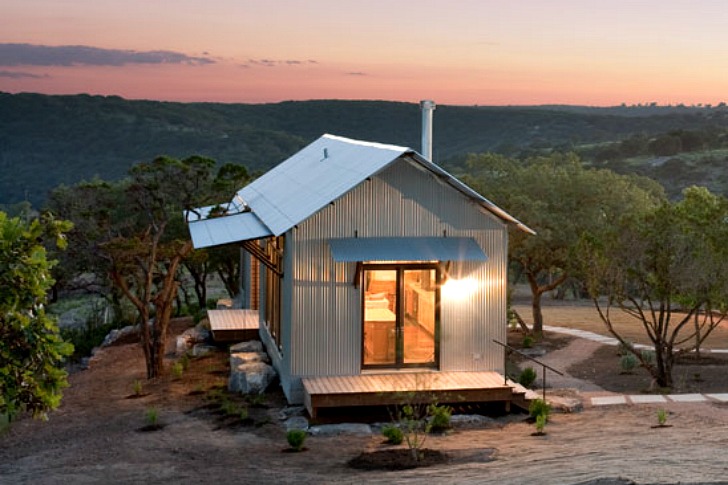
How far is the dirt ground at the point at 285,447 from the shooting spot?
9227mm

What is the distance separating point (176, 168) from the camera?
17.9 metres

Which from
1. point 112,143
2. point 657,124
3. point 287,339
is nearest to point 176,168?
point 287,339

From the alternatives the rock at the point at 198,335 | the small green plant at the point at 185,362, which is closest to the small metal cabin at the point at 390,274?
the small green plant at the point at 185,362

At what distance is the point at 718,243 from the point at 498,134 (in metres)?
78.6

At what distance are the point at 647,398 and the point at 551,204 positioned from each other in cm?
830

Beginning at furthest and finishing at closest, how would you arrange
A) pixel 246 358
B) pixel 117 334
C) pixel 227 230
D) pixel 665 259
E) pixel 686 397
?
pixel 117 334, pixel 246 358, pixel 227 230, pixel 665 259, pixel 686 397

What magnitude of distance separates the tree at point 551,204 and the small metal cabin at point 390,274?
647 centimetres

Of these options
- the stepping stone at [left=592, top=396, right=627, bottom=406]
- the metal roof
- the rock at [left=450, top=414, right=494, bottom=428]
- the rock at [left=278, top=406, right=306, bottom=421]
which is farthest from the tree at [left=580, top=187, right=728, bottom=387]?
the rock at [left=278, top=406, right=306, bottom=421]

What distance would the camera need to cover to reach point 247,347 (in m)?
18.0

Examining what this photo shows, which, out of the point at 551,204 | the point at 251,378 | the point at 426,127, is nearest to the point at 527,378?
the point at 251,378

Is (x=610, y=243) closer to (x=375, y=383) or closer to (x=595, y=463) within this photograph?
(x=375, y=383)

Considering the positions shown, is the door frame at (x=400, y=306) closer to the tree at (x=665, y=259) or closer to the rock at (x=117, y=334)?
the tree at (x=665, y=259)

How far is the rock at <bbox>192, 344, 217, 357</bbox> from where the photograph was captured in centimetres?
1898

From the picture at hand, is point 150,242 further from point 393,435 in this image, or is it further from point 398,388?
point 393,435
